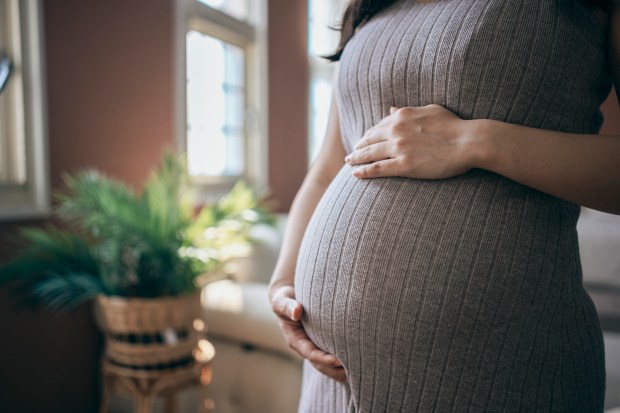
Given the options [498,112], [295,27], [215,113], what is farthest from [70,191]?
[295,27]

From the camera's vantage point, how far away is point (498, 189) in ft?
2.04

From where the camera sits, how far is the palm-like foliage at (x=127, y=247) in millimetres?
1749

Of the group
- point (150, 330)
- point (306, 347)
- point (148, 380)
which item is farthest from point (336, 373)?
point (148, 380)

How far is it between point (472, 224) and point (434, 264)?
64mm

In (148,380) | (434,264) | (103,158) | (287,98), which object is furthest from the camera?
(287,98)

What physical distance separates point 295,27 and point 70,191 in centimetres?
256

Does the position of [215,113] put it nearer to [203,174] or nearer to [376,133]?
[203,174]

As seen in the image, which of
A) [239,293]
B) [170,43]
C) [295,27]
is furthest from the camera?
[295,27]

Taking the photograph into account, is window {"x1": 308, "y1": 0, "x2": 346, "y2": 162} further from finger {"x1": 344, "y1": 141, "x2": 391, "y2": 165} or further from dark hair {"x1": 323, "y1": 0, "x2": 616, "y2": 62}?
finger {"x1": 344, "y1": 141, "x2": 391, "y2": 165}

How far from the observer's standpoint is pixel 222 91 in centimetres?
361

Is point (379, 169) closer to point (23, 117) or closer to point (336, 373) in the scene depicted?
point (336, 373)

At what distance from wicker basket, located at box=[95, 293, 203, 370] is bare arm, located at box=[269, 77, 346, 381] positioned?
1.01 meters

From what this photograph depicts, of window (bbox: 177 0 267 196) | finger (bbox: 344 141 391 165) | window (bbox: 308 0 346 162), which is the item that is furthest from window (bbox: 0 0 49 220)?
window (bbox: 308 0 346 162)

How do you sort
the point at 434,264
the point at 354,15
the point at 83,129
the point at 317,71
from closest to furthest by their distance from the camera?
the point at 434,264 → the point at 354,15 → the point at 83,129 → the point at 317,71
